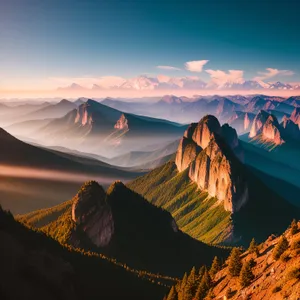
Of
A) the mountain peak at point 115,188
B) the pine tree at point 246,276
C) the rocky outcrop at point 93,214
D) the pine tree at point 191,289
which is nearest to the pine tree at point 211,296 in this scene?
the pine tree at point 191,289

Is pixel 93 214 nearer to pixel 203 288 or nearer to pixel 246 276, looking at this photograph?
pixel 203 288

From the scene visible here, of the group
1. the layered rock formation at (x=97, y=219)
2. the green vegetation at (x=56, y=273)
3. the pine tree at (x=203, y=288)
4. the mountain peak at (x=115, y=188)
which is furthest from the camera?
the mountain peak at (x=115, y=188)

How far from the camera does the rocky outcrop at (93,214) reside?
158 meters

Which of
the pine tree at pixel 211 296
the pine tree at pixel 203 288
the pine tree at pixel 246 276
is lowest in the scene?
the pine tree at pixel 203 288

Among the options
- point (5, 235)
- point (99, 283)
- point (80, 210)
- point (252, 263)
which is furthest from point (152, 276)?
point (252, 263)

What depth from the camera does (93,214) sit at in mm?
159125

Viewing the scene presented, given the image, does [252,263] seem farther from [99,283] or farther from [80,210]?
[80,210]

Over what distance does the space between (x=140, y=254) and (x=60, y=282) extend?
76.0m

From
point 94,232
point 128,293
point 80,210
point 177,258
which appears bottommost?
point 177,258

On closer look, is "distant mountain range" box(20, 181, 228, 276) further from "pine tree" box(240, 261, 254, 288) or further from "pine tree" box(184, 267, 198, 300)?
"pine tree" box(240, 261, 254, 288)

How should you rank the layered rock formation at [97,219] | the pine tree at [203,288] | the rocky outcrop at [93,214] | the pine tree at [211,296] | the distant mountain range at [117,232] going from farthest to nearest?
the rocky outcrop at [93,214], the distant mountain range at [117,232], the layered rock formation at [97,219], the pine tree at [203,288], the pine tree at [211,296]

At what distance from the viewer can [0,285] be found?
90562mm

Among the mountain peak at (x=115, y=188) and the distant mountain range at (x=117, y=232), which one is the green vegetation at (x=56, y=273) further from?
A: the mountain peak at (x=115, y=188)

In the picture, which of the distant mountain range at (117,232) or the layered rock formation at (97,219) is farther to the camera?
the distant mountain range at (117,232)
